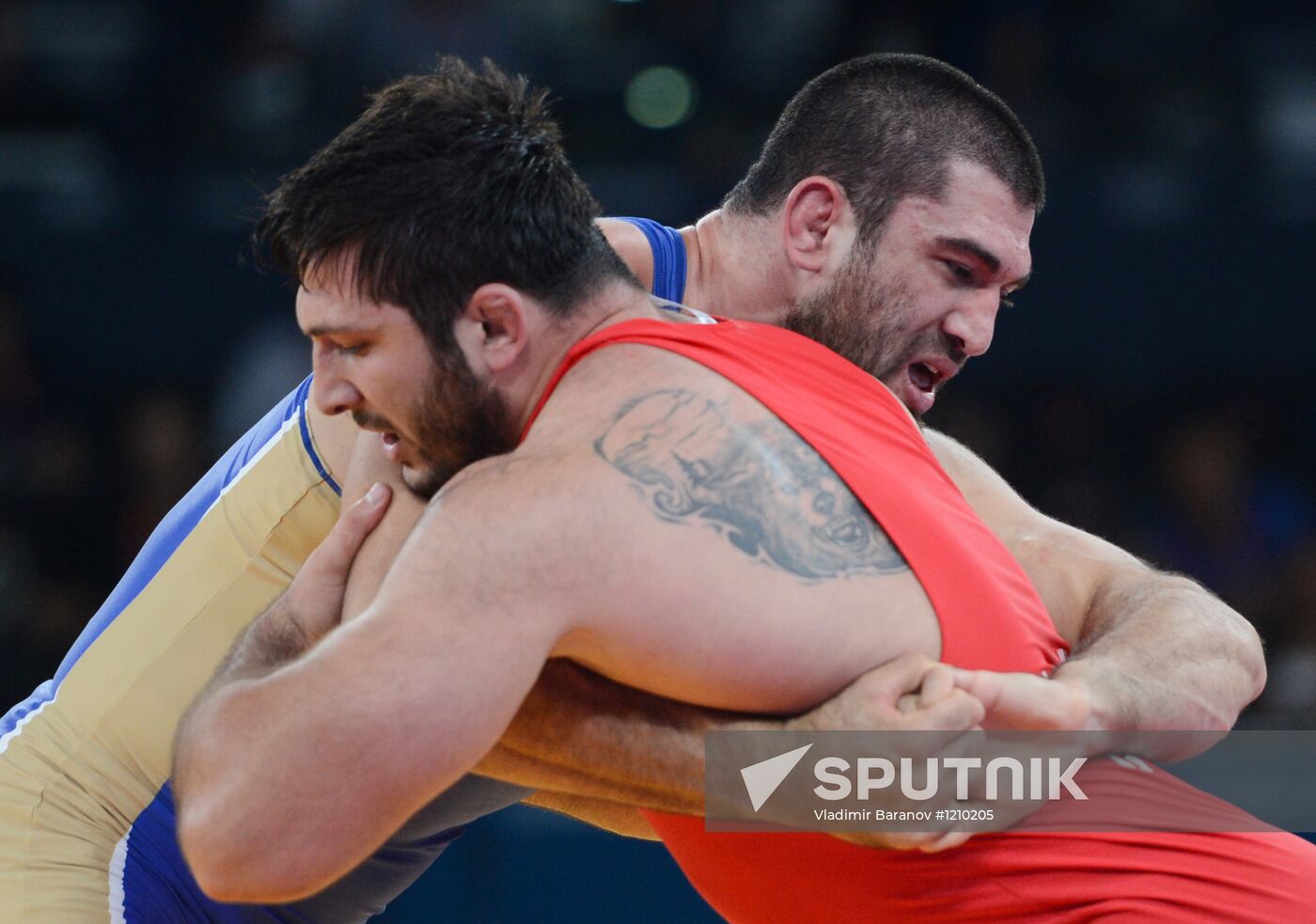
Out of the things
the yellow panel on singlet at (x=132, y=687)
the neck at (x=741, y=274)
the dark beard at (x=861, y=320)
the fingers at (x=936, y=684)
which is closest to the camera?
the fingers at (x=936, y=684)

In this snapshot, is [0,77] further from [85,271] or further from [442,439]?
[442,439]

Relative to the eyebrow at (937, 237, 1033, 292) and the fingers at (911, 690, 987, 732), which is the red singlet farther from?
the eyebrow at (937, 237, 1033, 292)

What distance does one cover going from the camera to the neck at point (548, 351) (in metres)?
2.05

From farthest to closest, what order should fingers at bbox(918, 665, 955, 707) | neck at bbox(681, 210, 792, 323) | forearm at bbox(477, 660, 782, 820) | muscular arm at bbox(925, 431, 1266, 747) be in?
neck at bbox(681, 210, 792, 323) → muscular arm at bbox(925, 431, 1266, 747) → forearm at bbox(477, 660, 782, 820) → fingers at bbox(918, 665, 955, 707)

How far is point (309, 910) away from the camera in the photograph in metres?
2.59

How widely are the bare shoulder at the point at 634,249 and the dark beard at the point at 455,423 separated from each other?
0.68 meters

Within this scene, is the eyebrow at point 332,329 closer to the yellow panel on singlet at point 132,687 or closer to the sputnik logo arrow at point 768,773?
the yellow panel on singlet at point 132,687

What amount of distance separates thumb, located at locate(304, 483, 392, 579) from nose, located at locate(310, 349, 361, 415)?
0.44 ft

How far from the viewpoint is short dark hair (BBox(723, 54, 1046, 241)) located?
2.68 meters

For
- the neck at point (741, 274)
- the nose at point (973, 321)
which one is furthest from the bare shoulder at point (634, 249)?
the nose at point (973, 321)

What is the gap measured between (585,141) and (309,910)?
4.18m

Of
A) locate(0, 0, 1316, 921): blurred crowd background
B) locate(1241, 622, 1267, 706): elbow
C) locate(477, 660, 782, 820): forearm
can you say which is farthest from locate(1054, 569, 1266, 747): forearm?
locate(0, 0, 1316, 921): blurred crowd background

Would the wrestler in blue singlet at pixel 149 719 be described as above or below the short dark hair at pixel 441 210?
below

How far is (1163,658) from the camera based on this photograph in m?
2.26
